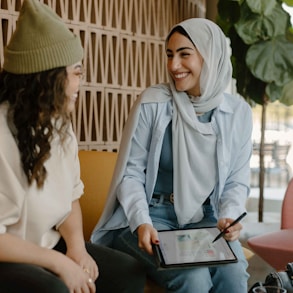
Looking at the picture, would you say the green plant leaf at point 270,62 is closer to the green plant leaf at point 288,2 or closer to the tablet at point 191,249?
the green plant leaf at point 288,2

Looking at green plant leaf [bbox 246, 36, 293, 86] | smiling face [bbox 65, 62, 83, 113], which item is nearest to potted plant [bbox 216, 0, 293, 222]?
green plant leaf [bbox 246, 36, 293, 86]

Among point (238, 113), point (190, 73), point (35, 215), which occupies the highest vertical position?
point (190, 73)

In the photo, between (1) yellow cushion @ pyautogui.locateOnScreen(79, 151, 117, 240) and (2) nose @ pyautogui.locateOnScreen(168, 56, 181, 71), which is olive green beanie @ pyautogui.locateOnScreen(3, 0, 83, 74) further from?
(1) yellow cushion @ pyautogui.locateOnScreen(79, 151, 117, 240)

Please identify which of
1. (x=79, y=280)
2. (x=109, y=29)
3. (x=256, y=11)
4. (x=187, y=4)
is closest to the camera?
(x=79, y=280)

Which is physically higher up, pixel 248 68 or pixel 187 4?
pixel 187 4

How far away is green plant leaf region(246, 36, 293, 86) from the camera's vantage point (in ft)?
11.4

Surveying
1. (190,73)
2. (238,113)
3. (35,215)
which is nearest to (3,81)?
(35,215)

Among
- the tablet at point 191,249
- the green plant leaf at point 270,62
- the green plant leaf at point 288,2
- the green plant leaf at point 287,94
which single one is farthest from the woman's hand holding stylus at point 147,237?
the green plant leaf at point 288,2

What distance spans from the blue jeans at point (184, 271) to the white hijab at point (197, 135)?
52 millimetres

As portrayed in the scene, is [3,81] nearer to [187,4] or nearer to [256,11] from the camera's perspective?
[256,11]

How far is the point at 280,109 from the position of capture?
15.4 ft

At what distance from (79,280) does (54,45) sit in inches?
27.2

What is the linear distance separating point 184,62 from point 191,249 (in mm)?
752

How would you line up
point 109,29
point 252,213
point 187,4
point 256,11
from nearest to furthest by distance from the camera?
1. point 109,29
2. point 256,11
3. point 187,4
4. point 252,213
